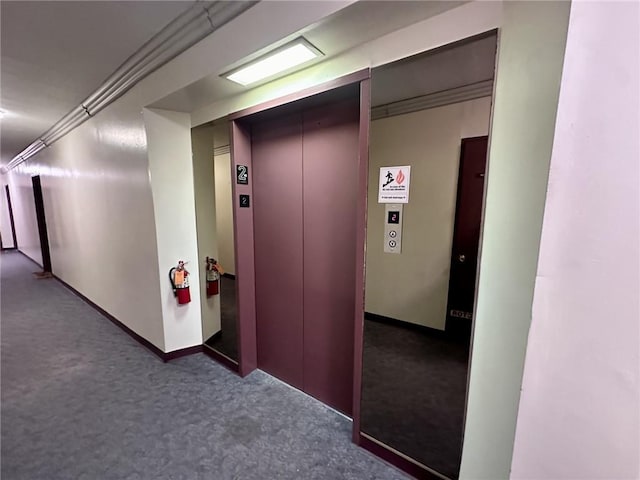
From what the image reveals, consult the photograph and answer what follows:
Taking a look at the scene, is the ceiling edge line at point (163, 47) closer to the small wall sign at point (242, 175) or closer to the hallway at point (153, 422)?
the small wall sign at point (242, 175)

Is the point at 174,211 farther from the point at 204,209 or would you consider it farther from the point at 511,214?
the point at 511,214

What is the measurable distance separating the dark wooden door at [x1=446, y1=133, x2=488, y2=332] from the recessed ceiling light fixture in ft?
3.72

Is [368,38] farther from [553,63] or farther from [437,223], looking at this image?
[437,223]

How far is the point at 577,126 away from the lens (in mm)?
686

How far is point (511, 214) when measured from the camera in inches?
42.1

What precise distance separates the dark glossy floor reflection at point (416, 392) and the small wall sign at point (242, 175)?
1495 millimetres

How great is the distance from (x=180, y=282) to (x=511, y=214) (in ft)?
8.73

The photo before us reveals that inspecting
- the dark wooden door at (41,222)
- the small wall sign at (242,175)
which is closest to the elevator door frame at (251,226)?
the small wall sign at (242,175)

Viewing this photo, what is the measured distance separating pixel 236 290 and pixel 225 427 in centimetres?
100

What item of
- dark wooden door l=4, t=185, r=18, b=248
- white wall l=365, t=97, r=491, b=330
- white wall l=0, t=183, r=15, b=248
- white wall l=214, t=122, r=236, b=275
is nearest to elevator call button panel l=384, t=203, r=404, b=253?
white wall l=365, t=97, r=491, b=330

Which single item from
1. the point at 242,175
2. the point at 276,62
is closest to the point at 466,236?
the point at 276,62

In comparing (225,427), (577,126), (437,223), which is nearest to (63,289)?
(225,427)

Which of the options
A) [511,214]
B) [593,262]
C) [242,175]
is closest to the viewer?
[593,262]

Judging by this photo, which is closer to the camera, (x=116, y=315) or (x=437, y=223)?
(x=437, y=223)
